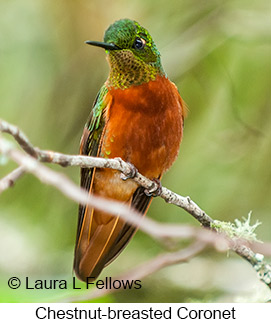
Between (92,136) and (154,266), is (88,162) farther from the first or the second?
(154,266)

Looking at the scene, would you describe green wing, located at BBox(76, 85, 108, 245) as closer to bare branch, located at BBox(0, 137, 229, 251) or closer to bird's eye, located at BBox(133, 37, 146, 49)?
bare branch, located at BBox(0, 137, 229, 251)

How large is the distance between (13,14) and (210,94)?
1255 millimetres

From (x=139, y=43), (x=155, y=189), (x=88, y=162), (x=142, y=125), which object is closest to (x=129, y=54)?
(x=139, y=43)

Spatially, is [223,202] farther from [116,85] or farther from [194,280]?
[116,85]

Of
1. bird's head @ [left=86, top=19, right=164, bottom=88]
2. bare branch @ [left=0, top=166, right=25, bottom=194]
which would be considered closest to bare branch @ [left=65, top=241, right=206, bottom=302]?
bird's head @ [left=86, top=19, right=164, bottom=88]

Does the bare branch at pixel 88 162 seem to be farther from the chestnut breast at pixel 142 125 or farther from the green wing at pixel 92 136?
the green wing at pixel 92 136

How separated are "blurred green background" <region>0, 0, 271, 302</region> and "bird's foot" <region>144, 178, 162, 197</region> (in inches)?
27.8

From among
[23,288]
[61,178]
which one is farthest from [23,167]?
[23,288]

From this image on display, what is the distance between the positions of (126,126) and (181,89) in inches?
45.8

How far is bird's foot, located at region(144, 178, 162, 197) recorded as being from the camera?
2.13 meters

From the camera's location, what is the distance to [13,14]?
9.90 ft

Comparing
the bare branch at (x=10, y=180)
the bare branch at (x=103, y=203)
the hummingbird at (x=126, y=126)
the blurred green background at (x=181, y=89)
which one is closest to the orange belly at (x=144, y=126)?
the hummingbird at (x=126, y=126)
